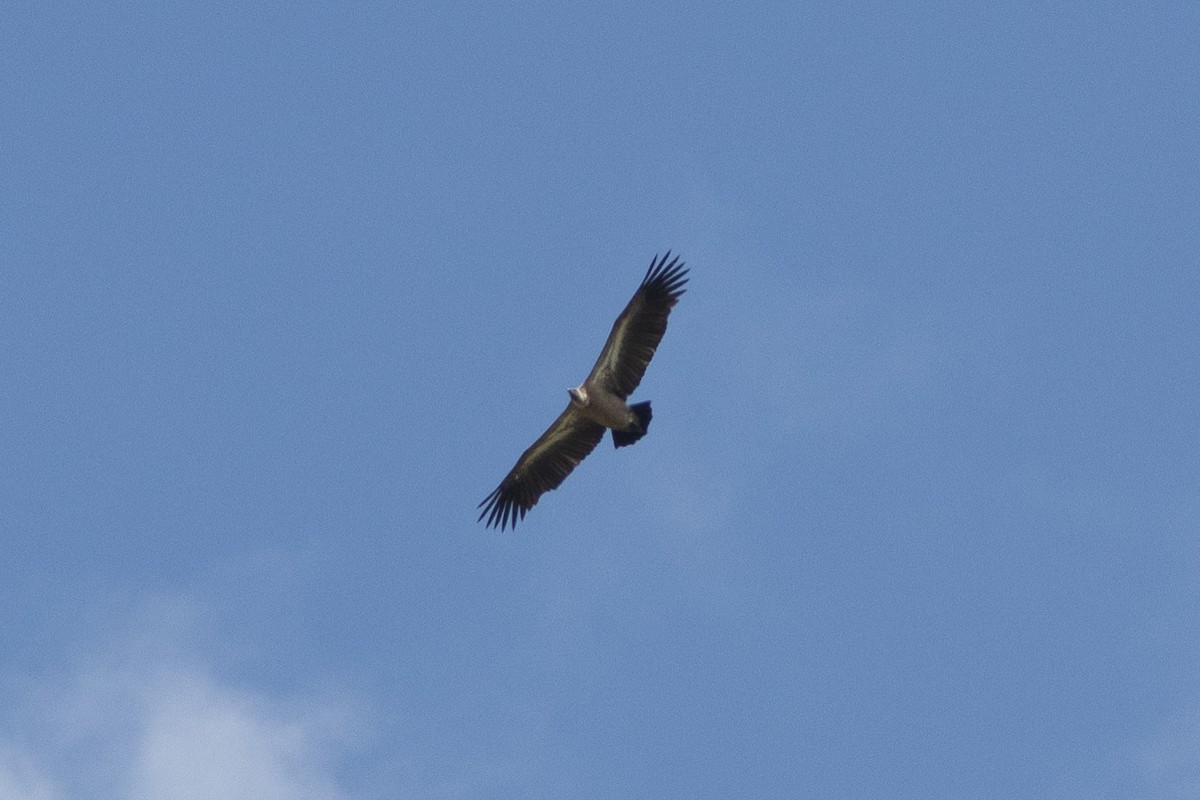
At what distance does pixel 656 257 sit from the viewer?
1844 inches

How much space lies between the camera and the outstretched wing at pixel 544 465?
159 feet

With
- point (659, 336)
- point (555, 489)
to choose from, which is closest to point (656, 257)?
point (659, 336)

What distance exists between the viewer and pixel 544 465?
161ft

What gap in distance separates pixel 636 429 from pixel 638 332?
1.86m

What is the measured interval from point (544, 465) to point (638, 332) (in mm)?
3855

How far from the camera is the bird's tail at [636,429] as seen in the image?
1847 inches

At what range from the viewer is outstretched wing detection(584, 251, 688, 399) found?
153 feet

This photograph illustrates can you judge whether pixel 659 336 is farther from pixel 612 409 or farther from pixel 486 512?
pixel 486 512

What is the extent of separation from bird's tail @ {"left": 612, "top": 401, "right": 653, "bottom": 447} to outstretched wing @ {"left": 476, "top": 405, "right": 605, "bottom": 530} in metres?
0.68

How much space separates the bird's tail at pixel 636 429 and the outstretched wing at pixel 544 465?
26.6 inches

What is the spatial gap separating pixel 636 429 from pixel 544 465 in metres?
2.77

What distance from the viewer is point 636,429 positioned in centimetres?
4706

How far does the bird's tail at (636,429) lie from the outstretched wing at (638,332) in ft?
1.57

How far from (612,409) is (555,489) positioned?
291 cm
